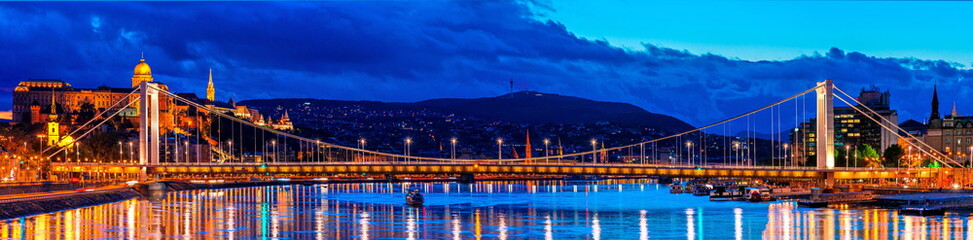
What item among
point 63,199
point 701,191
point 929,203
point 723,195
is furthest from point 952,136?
point 63,199

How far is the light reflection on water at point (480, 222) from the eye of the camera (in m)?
59.8

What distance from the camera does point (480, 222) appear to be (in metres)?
70.8

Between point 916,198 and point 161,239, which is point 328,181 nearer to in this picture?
point 916,198

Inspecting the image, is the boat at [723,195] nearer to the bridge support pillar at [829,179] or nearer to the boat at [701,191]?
the boat at [701,191]

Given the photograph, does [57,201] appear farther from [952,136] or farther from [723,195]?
[952,136]

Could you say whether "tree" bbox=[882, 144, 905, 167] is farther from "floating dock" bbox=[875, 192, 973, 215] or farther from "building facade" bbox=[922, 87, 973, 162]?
"floating dock" bbox=[875, 192, 973, 215]

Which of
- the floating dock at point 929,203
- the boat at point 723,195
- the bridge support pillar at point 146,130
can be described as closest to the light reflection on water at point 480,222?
the floating dock at point 929,203

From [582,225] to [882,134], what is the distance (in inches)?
5405

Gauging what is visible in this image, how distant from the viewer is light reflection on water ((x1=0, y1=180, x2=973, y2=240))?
59.8 metres

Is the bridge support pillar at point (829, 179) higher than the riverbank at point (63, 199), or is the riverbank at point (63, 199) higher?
the bridge support pillar at point (829, 179)

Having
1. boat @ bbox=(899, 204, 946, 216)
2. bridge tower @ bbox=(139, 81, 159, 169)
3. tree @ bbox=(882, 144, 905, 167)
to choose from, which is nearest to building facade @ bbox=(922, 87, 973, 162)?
tree @ bbox=(882, 144, 905, 167)

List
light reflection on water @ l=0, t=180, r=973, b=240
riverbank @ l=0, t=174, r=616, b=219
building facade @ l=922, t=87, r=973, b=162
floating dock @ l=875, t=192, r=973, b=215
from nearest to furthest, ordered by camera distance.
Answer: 1. light reflection on water @ l=0, t=180, r=973, b=240
2. riverbank @ l=0, t=174, r=616, b=219
3. floating dock @ l=875, t=192, r=973, b=215
4. building facade @ l=922, t=87, r=973, b=162

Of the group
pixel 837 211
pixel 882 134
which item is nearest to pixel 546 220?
pixel 837 211

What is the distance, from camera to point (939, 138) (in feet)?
525
